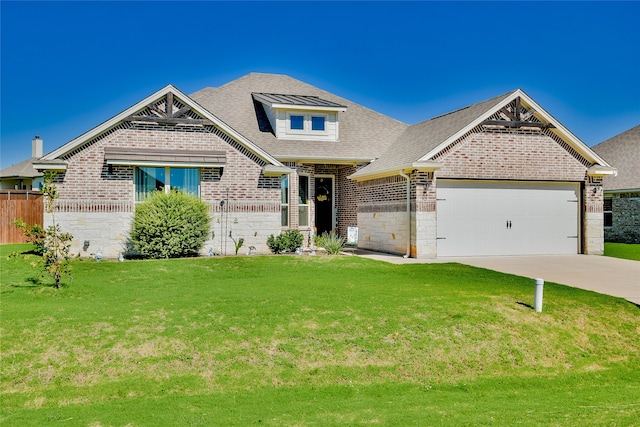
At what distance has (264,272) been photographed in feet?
46.5

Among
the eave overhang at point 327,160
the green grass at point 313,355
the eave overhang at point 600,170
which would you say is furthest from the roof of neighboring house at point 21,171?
the eave overhang at point 600,170

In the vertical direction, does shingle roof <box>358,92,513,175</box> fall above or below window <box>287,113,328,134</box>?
below

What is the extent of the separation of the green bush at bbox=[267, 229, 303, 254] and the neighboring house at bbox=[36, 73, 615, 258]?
0.33 metres

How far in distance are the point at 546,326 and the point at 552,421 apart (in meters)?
3.76

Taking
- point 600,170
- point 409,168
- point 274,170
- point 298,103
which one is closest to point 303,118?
point 298,103

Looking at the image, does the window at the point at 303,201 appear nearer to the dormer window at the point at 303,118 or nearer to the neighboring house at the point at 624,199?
the dormer window at the point at 303,118

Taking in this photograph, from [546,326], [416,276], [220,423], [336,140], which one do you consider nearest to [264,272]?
[416,276]

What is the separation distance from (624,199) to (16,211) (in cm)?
2795

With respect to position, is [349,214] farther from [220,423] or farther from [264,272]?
[220,423]

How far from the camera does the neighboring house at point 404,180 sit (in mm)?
Result: 17703

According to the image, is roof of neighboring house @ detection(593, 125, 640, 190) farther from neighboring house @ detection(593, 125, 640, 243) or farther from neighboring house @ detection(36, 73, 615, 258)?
neighboring house @ detection(36, 73, 615, 258)

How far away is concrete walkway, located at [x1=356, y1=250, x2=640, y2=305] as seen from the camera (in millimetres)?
12883

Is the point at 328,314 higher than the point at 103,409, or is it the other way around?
the point at 328,314

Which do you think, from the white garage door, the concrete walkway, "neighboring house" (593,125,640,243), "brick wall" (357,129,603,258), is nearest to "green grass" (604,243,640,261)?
"brick wall" (357,129,603,258)
